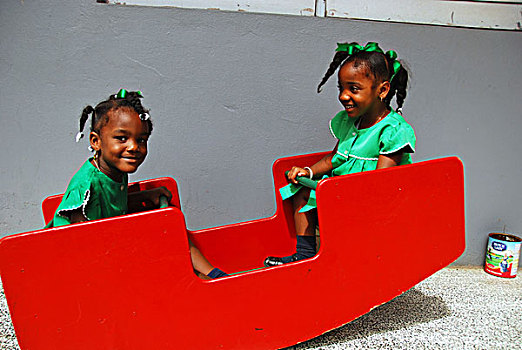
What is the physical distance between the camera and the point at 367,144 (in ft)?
4.75

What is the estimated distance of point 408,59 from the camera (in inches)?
75.5

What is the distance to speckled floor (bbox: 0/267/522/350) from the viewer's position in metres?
1.36

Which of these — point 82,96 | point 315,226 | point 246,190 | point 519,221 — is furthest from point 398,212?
point 82,96

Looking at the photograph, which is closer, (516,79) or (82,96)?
(82,96)

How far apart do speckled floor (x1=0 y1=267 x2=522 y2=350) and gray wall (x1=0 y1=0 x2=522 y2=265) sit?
39cm

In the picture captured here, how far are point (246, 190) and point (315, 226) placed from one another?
0.48 m

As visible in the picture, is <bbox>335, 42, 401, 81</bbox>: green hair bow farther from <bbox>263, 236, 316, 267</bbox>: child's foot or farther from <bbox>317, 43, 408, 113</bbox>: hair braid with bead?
<bbox>263, 236, 316, 267</bbox>: child's foot

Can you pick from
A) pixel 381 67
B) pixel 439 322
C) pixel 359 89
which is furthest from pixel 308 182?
pixel 439 322

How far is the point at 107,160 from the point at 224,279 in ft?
1.71

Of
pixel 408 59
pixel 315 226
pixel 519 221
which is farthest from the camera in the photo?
pixel 519 221

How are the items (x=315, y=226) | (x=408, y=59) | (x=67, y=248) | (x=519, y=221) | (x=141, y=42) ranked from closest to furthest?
1. (x=67, y=248)
2. (x=315, y=226)
3. (x=141, y=42)
4. (x=408, y=59)
5. (x=519, y=221)

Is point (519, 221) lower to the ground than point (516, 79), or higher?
lower

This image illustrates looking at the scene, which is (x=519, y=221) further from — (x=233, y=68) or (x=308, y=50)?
(x=233, y=68)

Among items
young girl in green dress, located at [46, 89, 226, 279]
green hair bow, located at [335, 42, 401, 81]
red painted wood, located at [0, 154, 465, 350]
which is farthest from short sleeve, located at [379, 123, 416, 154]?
young girl in green dress, located at [46, 89, 226, 279]
